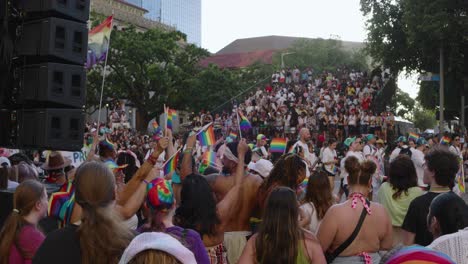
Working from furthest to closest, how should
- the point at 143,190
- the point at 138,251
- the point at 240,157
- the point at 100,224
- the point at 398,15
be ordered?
the point at 398,15
the point at 240,157
the point at 143,190
the point at 100,224
the point at 138,251

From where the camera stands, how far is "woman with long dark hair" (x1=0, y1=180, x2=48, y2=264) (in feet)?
12.9

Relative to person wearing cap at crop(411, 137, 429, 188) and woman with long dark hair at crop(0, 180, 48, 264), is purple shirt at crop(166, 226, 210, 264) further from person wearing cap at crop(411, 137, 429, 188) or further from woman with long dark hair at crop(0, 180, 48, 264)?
person wearing cap at crop(411, 137, 429, 188)

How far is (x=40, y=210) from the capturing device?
408 centimetres

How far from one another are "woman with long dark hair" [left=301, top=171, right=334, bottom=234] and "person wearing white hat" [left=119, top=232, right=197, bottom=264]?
3.36 metres

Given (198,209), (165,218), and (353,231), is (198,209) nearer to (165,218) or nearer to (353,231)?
(165,218)

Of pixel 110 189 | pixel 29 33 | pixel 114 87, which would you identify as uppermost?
pixel 114 87

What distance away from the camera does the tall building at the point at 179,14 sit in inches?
5113

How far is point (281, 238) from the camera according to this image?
391 centimetres

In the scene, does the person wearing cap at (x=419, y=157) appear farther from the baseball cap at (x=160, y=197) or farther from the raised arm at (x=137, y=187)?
the baseball cap at (x=160, y=197)

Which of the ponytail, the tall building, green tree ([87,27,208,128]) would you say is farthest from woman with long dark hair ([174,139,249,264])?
the tall building

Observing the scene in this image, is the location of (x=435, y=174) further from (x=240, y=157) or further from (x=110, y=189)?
(x=110, y=189)

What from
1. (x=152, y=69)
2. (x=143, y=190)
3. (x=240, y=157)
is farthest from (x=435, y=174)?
(x=152, y=69)

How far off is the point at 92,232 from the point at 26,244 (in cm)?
92

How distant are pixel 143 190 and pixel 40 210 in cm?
81
